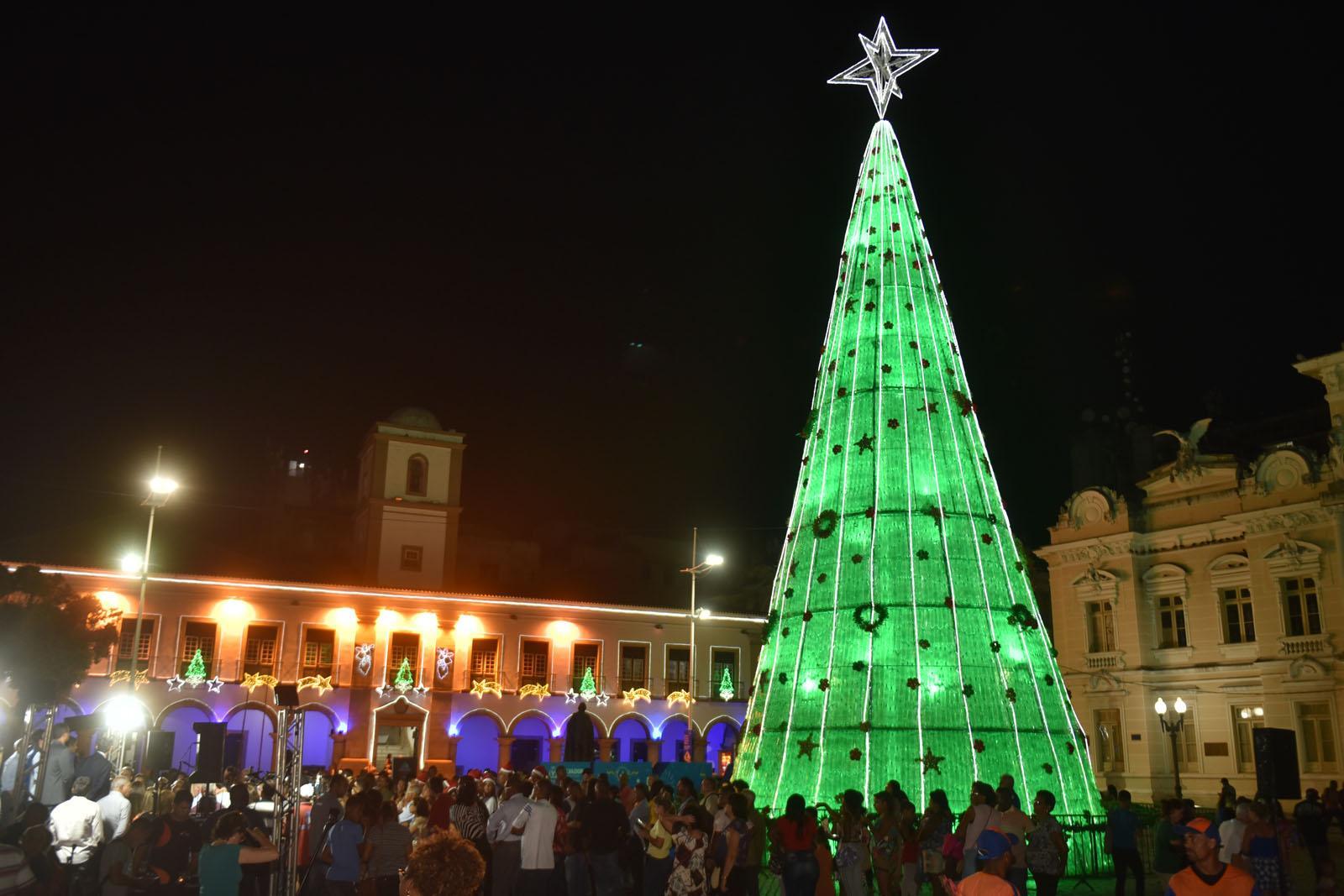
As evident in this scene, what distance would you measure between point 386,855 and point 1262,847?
8.33 metres

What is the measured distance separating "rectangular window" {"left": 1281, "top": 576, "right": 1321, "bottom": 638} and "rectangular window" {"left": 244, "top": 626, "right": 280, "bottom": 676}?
29.4 meters

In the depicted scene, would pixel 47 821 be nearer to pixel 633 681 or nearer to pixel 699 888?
pixel 699 888

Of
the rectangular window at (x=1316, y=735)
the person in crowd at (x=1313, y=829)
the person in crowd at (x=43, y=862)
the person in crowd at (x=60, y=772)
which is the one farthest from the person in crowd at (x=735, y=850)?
the rectangular window at (x=1316, y=735)

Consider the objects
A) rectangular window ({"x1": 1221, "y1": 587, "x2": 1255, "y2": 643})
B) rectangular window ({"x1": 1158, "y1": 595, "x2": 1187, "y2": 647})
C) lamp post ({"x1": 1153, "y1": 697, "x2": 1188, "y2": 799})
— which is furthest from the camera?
rectangular window ({"x1": 1158, "y1": 595, "x2": 1187, "y2": 647})

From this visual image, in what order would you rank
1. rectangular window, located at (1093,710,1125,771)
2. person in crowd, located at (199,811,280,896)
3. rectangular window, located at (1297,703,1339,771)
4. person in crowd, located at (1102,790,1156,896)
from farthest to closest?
rectangular window, located at (1093,710,1125,771), rectangular window, located at (1297,703,1339,771), person in crowd, located at (1102,790,1156,896), person in crowd, located at (199,811,280,896)

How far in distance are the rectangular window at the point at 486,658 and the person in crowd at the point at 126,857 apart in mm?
27694

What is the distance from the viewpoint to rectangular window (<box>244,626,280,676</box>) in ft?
114

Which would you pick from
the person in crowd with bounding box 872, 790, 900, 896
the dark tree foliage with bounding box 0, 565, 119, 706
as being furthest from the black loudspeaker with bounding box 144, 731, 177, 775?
the person in crowd with bounding box 872, 790, 900, 896

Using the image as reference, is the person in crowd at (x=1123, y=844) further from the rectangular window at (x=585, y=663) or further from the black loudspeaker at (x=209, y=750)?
the rectangular window at (x=585, y=663)

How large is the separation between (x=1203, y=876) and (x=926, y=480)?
380 inches

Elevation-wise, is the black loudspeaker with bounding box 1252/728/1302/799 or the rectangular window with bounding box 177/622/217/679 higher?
the rectangular window with bounding box 177/622/217/679

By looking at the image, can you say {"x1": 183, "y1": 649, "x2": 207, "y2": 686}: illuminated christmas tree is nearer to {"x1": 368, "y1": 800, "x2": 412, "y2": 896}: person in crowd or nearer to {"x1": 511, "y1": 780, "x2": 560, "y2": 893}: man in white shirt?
{"x1": 511, "y1": 780, "x2": 560, "y2": 893}: man in white shirt

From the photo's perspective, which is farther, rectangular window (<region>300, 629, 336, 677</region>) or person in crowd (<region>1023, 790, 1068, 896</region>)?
rectangular window (<region>300, 629, 336, 677</region>)

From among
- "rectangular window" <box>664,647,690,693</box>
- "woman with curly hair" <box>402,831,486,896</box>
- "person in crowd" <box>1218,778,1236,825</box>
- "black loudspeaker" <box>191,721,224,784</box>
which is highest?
"rectangular window" <box>664,647,690,693</box>
